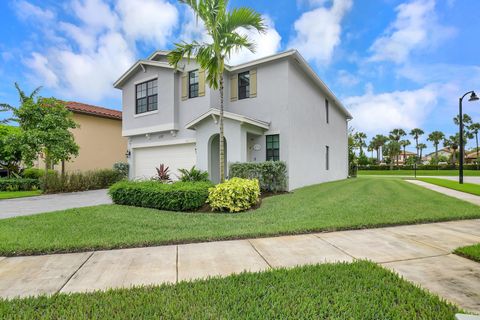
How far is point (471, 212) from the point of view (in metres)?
6.69

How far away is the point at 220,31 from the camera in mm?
8422

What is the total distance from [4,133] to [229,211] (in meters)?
19.4

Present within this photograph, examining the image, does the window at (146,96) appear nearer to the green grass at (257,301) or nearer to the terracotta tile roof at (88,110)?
the terracotta tile roof at (88,110)

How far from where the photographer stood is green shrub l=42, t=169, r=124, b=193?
12.5m

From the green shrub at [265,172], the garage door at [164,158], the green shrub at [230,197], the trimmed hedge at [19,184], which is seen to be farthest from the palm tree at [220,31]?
the trimmed hedge at [19,184]

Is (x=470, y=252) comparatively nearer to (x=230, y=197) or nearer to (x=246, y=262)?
(x=246, y=262)

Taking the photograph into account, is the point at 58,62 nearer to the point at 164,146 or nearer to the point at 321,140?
the point at 164,146

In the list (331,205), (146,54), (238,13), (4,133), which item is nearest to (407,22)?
(238,13)

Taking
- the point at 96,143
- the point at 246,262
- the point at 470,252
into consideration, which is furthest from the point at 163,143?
the point at 470,252

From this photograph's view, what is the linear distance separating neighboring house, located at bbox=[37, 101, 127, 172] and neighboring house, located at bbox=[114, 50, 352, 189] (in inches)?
172

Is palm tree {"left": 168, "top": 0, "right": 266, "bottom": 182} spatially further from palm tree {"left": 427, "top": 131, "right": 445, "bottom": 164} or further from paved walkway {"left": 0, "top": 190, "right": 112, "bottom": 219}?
palm tree {"left": 427, "top": 131, "right": 445, "bottom": 164}

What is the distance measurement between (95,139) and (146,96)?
6924mm

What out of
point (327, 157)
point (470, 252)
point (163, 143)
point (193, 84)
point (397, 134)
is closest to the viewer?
point (470, 252)

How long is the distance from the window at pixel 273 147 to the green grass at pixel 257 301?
8.95 m
